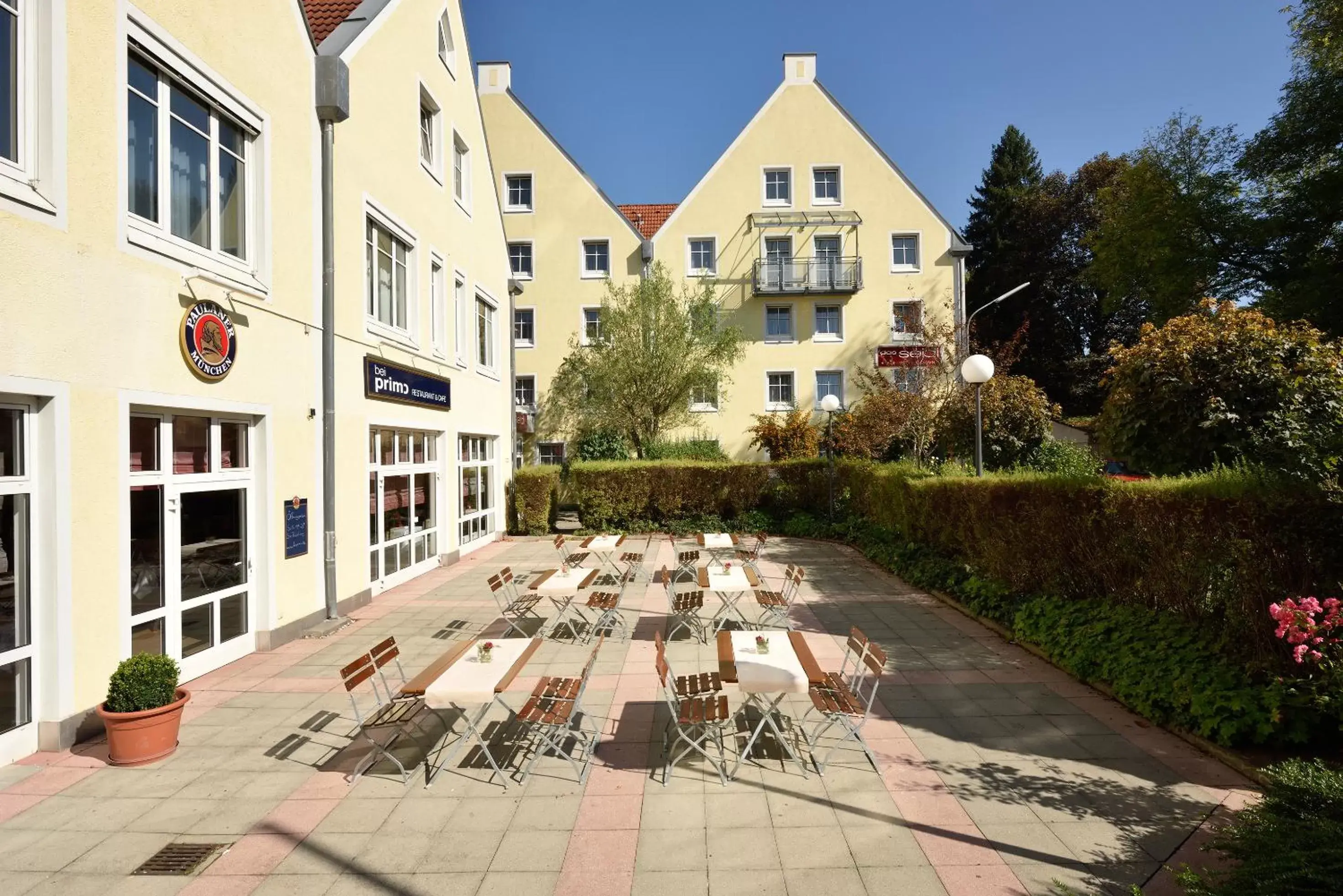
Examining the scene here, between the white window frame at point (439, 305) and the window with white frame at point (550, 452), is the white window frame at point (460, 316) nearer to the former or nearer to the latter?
the white window frame at point (439, 305)

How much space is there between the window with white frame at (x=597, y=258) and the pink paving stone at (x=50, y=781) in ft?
76.0

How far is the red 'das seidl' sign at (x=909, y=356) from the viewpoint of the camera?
20.0m

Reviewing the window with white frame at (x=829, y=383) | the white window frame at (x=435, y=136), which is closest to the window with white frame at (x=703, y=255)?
the window with white frame at (x=829, y=383)

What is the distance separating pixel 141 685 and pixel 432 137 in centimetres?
1126

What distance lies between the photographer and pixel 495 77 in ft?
87.9

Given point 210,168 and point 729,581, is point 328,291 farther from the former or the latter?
point 729,581

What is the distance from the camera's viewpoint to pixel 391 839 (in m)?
3.94

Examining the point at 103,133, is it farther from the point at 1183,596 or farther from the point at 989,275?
the point at 989,275

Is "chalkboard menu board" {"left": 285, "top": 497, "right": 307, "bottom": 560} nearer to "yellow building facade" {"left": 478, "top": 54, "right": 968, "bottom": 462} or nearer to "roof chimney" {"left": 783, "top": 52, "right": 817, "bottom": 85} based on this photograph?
"yellow building facade" {"left": 478, "top": 54, "right": 968, "bottom": 462}

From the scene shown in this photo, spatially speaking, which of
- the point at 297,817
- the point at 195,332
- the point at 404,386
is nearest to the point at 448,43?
the point at 404,386

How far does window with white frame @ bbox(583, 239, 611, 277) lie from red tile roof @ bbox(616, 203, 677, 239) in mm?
2309

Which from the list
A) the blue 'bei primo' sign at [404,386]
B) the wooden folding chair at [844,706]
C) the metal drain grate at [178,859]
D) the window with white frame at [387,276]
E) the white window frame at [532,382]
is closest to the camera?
the metal drain grate at [178,859]

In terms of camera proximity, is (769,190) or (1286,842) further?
(769,190)

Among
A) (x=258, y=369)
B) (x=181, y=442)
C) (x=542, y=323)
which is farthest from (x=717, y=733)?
(x=542, y=323)
